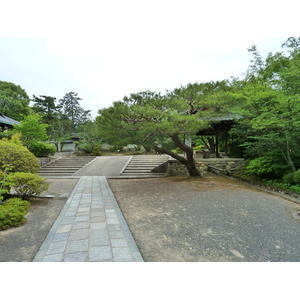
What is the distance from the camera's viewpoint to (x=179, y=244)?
6.98 ft

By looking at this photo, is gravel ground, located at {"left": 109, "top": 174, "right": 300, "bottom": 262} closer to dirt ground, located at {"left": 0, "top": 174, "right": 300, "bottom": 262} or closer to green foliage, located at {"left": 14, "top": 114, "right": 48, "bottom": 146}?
dirt ground, located at {"left": 0, "top": 174, "right": 300, "bottom": 262}

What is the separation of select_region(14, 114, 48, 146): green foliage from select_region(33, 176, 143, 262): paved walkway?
897 centimetres

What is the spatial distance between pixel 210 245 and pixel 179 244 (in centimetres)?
36

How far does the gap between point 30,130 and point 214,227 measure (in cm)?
1154

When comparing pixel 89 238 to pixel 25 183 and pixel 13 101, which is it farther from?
pixel 13 101

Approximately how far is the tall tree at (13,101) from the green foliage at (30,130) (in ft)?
18.1

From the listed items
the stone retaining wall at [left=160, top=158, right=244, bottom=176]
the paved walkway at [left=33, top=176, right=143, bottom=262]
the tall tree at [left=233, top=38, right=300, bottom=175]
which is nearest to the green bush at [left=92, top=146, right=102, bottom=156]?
the stone retaining wall at [left=160, top=158, right=244, bottom=176]

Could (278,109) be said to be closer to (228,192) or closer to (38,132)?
(228,192)

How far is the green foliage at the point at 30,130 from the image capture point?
1028 cm

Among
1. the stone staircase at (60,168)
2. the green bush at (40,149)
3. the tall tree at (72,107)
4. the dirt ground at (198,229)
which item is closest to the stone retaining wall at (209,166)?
the dirt ground at (198,229)

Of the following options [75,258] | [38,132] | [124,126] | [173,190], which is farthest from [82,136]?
[75,258]

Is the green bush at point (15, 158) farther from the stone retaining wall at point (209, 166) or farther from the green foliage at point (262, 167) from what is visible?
the green foliage at point (262, 167)

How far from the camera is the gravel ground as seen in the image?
76.0 inches

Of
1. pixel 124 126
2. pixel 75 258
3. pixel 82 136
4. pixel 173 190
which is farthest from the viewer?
pixel 82 136
